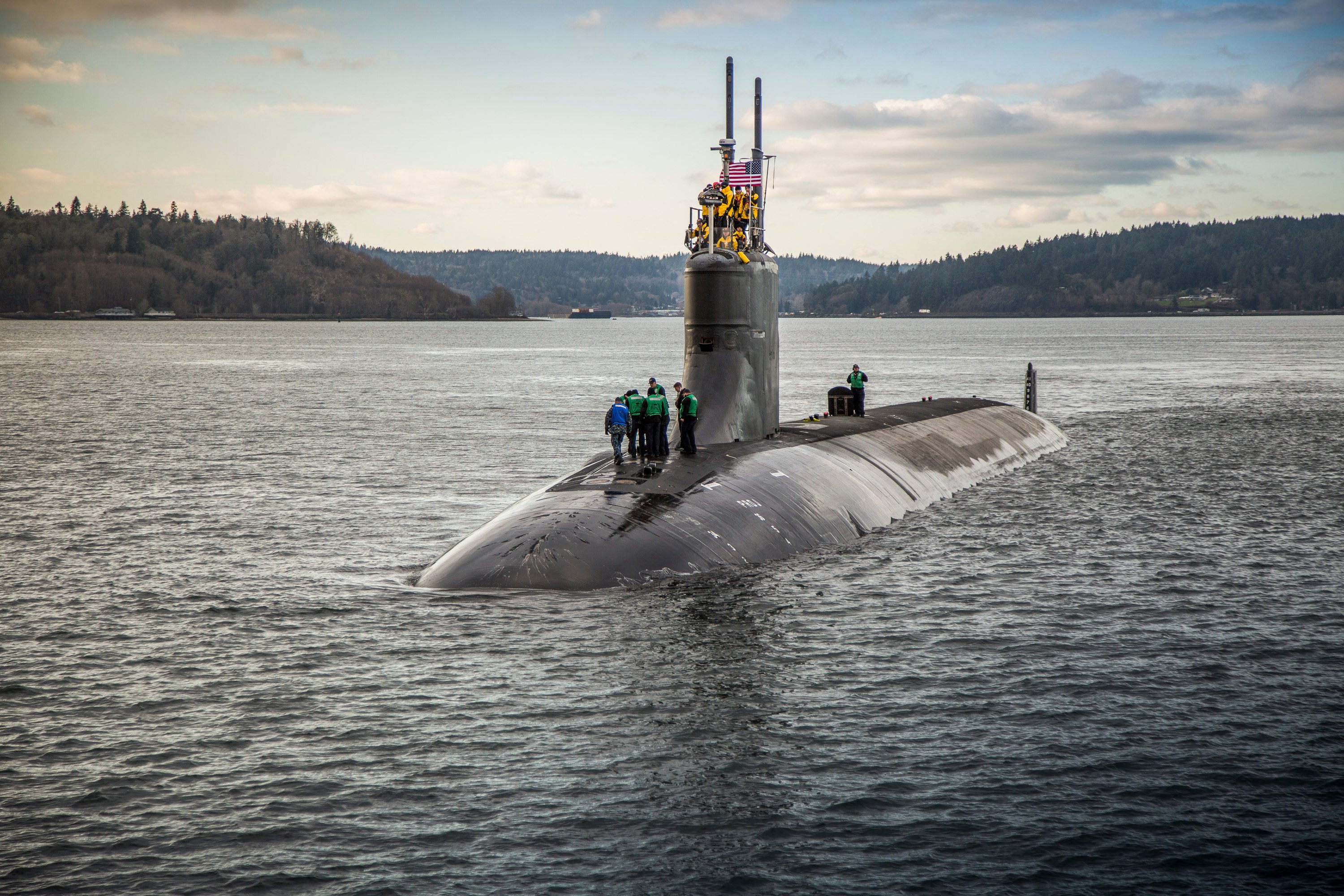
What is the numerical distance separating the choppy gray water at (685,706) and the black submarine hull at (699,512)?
54 cm

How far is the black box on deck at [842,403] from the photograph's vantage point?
1390 inches

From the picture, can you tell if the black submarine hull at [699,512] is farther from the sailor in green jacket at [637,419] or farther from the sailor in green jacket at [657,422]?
the sailor in green jacket at [637,419]

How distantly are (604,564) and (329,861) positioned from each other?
9036mm

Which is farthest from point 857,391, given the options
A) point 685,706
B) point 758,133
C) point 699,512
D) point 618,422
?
point 685,706

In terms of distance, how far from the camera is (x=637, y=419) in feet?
80.0

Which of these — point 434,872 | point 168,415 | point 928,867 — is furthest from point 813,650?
point 168,415

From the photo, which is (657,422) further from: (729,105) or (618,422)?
(729,105)

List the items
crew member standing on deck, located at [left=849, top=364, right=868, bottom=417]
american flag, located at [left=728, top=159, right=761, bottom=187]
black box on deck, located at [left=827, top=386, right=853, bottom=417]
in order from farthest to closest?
black box on deck, located at [left=827, top=386, right=853, bottom=417] → crew member standing on deck, located at [left=849, top=364, right=868, bottom=417] → american flag, located at [left=728, top=159, right=761, bottom=187]

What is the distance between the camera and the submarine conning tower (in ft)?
84.8

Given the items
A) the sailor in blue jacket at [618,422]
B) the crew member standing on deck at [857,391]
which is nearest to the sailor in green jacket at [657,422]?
the sailor in blue jacket at [618,422]

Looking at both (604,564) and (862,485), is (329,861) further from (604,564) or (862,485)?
(862,485)

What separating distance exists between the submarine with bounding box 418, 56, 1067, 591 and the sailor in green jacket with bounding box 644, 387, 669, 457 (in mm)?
380

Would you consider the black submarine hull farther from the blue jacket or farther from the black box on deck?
the black box on deck

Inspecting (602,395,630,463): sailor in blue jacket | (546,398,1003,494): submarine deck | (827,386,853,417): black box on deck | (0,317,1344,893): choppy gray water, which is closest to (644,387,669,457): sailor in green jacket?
(546,398,1003,494): submarine deck
